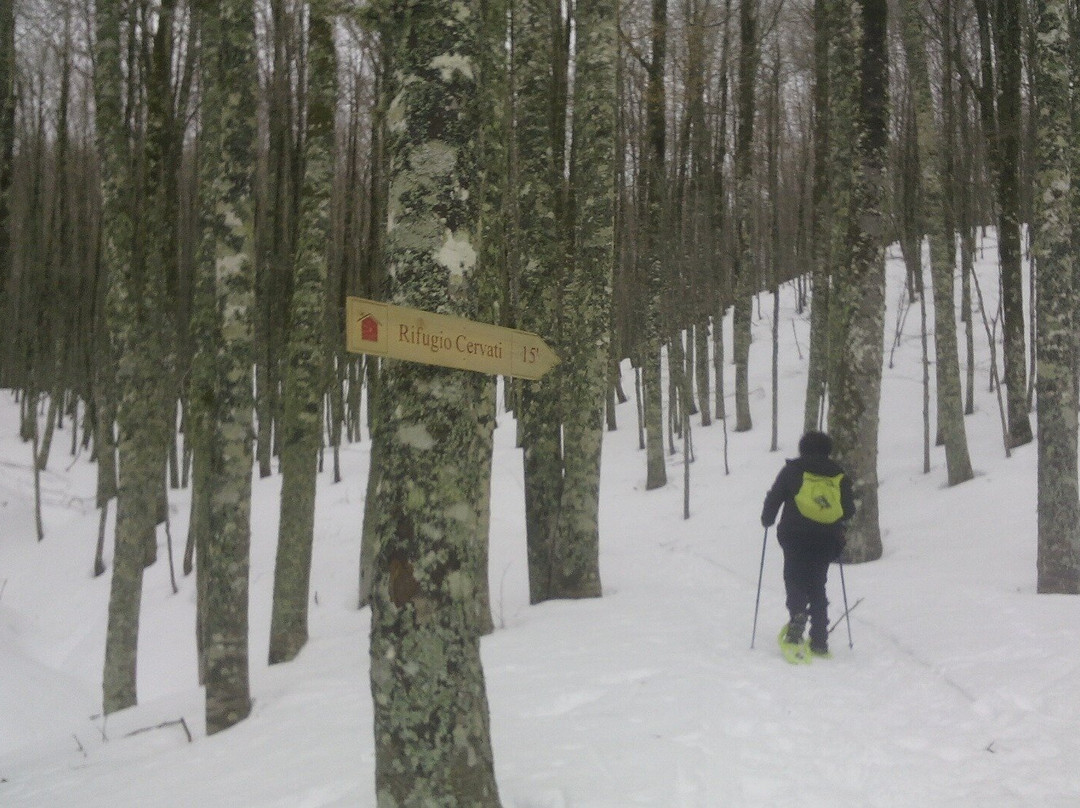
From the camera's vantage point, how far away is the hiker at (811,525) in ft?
22.5

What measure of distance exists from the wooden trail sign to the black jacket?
12.8ft

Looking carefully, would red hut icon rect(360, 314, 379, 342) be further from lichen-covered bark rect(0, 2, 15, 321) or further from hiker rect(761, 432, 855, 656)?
lichen-covered bark rect(0, 2, 15, 321)

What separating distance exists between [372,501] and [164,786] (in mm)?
5328

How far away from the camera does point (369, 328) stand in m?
3.23

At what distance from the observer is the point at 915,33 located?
12.9 metres

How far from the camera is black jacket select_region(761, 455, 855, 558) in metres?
6.96

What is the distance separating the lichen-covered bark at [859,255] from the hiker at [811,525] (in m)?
3.13

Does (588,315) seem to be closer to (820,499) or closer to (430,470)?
(820,499)

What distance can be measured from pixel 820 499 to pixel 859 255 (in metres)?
4.02

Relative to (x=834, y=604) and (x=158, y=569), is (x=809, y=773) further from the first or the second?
(x=158, y=569)

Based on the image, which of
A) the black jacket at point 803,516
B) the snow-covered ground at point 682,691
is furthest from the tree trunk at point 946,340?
the black jacket at point 803,516

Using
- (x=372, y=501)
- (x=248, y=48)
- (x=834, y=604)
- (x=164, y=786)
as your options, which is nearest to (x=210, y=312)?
(x=248, y=48)

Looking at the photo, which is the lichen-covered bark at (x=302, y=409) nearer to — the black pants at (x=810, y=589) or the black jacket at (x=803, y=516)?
the black jacket at (x=803, y=516)

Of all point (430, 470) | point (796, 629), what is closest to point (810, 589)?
point (796, 629)
